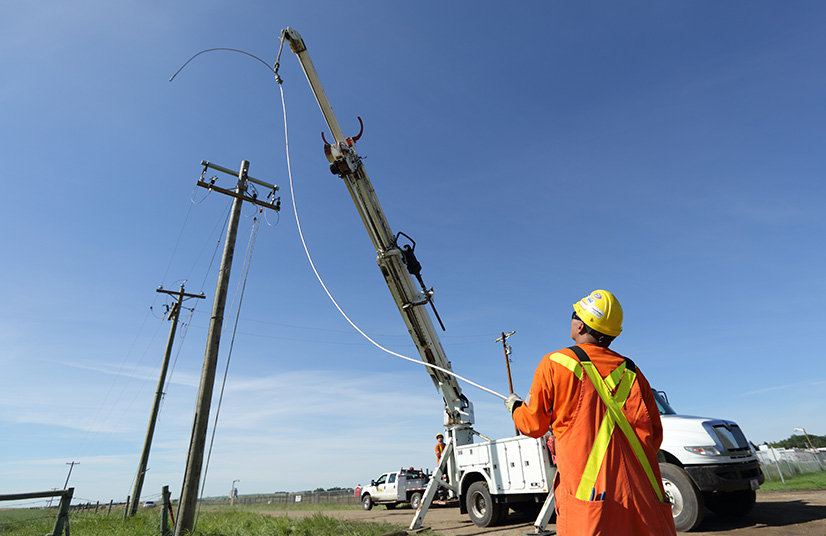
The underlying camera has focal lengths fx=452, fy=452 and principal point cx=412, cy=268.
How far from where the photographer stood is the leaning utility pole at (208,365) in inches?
352

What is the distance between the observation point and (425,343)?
34.7ft

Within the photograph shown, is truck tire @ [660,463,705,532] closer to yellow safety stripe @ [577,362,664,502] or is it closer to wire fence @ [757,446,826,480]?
yellow safety stripe @ [577,362,664,502]

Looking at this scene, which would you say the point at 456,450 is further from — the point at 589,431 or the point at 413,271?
the point at 589,431

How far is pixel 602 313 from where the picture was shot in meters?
2.42

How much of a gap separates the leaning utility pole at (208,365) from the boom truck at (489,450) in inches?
150

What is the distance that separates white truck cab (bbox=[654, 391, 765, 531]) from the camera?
670cm

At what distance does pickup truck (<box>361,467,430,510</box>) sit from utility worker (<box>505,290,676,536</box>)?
17.0 meters

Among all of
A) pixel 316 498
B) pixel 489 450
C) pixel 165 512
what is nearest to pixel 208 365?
pixel 165 512

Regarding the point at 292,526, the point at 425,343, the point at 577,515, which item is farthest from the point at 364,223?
the point at 577,515

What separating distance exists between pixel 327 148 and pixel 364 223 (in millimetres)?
1782

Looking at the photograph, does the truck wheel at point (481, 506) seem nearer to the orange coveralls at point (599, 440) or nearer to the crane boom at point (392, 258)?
the crane boom at point (392, 258)

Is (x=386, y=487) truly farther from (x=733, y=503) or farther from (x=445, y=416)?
(x=733, y=503)

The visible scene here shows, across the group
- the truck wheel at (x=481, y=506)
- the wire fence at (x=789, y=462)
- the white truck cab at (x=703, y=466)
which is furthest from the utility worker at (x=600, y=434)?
the wire fence at (x=789, y=462)

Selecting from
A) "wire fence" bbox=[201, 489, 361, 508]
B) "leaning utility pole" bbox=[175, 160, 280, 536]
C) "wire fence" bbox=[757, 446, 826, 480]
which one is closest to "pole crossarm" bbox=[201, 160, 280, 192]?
"leaning utility pole" bbox=[175, 160, 280, 536]
